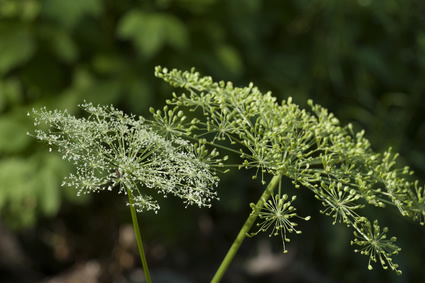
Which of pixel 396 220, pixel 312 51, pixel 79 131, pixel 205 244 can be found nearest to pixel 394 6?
pixel 312 51

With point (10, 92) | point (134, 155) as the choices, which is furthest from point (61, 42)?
point (134, 155)

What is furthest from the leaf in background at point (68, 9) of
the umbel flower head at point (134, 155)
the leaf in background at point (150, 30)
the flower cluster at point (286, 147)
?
the umbel flower head at point (134, 155)

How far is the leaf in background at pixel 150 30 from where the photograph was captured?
3.17 metres

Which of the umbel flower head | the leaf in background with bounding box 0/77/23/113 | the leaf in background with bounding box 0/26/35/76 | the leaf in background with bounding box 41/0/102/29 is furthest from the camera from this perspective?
the leaf in background with bounding box 0/77/23/113

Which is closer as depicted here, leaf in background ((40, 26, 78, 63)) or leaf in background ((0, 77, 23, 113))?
leaf in background ((40, 26, 78, 63))

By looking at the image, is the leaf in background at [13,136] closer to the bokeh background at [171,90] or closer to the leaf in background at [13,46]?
the bokeh background at [171,90]

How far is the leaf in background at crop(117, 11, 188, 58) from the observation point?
3166 millimetres

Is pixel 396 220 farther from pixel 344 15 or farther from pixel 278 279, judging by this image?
pixel 344 15

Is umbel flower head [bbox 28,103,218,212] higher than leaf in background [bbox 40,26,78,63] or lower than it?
lower

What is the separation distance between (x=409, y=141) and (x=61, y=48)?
106 inches

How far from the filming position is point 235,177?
3887 mm

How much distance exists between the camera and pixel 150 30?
321 cm

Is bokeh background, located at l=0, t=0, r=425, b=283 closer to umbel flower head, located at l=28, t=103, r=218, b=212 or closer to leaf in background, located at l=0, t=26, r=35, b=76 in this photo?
leaf in background, located at l=0, t=26, r=35, b=76

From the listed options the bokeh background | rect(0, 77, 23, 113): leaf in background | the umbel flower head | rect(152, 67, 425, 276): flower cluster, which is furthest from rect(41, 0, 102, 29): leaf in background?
the umbel flower head
